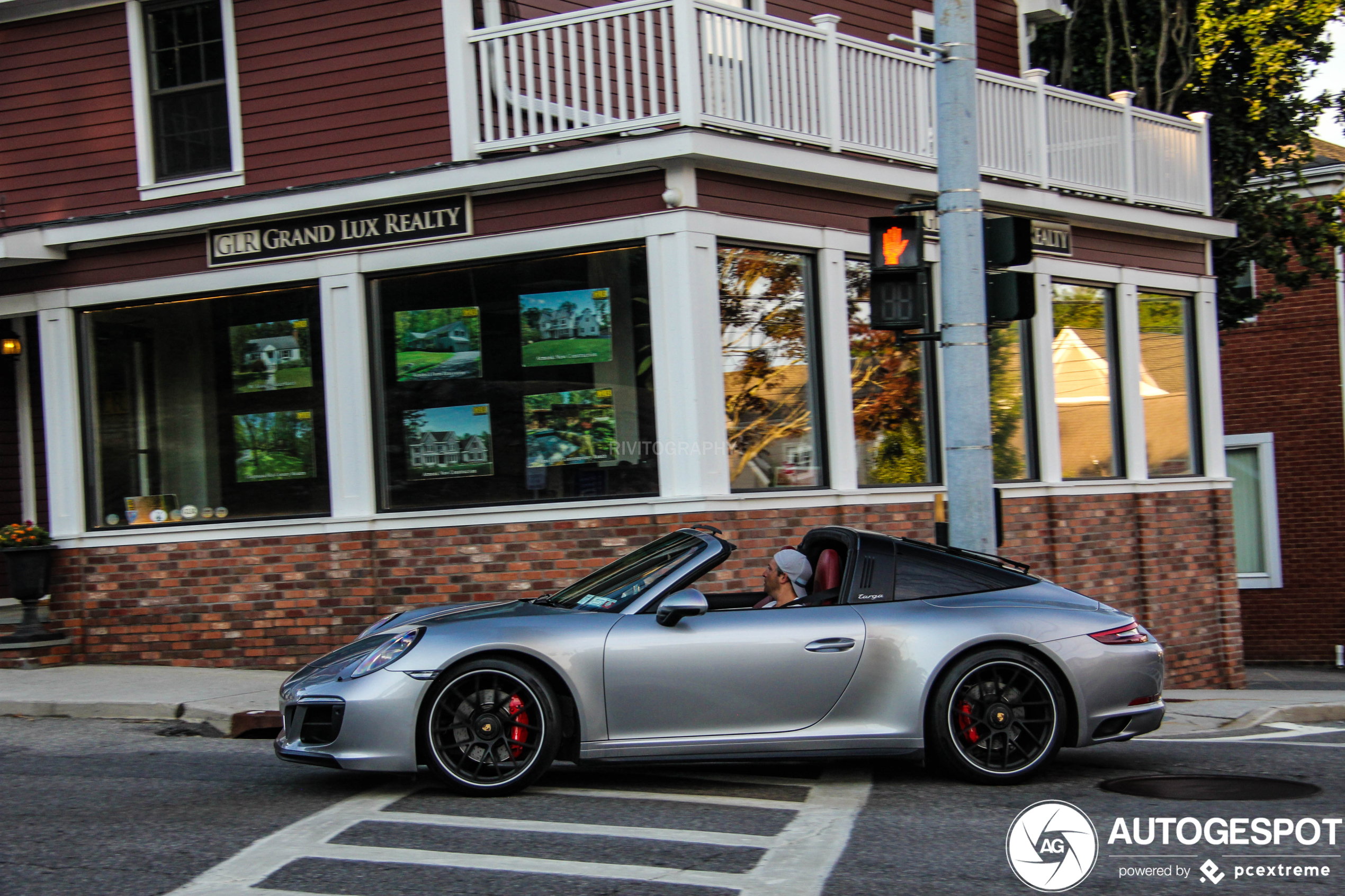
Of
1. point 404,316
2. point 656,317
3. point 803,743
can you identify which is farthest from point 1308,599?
point 803,743

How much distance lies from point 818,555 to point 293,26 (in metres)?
7.52

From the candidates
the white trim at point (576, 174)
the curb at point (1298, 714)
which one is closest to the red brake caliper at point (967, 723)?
the curb at point (1298, 714)

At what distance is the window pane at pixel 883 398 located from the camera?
12031 mm

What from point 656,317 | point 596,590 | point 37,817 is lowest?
point 37,817

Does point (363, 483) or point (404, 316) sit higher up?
point (404, 316)

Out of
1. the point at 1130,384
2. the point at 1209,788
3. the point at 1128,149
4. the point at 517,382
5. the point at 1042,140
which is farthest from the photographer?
the point at 1130,384

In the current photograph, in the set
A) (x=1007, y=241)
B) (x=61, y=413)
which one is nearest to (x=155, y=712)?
(x=61, y=413)

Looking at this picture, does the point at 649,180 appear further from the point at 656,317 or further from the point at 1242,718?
the point at 1242,718

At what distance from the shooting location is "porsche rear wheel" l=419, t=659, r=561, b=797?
20.4 ft

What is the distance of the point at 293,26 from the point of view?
11.8m

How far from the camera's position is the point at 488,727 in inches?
246

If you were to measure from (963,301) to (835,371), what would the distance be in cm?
301

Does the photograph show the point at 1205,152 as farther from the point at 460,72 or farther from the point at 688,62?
the point at 460,72

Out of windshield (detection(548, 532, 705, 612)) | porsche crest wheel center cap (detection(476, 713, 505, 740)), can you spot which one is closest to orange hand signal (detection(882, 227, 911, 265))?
windshield (detection(548, 532, 705, 612))
